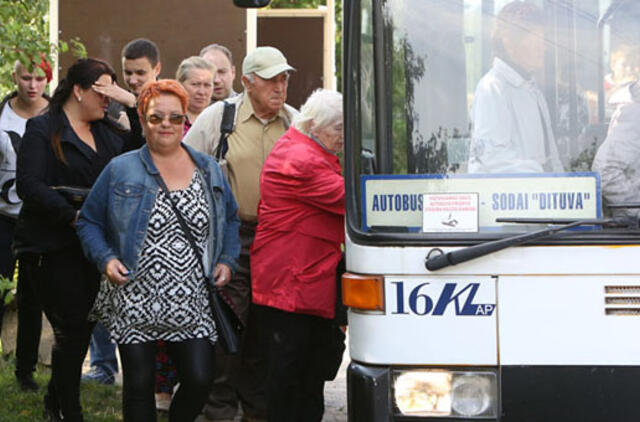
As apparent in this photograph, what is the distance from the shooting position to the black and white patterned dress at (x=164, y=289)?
4.93 meters

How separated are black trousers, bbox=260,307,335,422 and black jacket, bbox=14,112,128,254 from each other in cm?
108

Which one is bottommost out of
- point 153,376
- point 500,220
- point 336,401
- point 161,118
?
point 336,401

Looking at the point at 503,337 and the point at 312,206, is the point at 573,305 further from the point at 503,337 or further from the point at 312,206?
the point at 312,206

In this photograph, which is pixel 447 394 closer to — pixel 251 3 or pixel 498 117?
pixel 498 117

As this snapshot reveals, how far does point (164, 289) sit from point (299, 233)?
70 centimetres

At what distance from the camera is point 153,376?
5000 mm

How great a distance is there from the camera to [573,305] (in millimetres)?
3945

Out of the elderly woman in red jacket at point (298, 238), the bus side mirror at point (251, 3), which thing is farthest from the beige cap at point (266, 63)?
the bus side mirror at point (251, 3)

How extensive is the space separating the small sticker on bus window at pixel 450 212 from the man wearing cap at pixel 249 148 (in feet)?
6.88

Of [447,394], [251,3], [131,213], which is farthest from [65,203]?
[447,394]

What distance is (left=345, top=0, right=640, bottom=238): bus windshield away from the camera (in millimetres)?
4012

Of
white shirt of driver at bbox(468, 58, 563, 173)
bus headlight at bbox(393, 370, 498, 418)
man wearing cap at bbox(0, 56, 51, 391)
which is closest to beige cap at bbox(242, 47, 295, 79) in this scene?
man wearing cap at bbox(0, 56, 51, 391)

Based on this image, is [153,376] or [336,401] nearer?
[153,376]

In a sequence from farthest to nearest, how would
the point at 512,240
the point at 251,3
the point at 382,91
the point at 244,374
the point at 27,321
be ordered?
1. the point at 27,321
2. the point at 244,374
3. the point at 251,3
4. the point at 382,91
5. the point at 512,240
